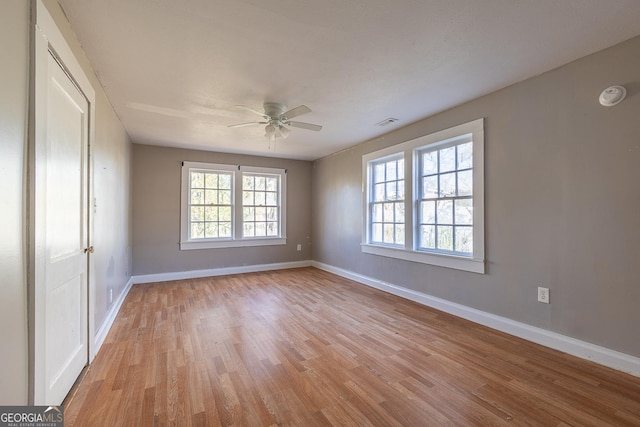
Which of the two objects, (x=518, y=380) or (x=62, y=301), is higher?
(x=62, y=301)

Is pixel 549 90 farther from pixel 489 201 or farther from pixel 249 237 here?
pixel 249 237

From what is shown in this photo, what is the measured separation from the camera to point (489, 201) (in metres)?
3.00

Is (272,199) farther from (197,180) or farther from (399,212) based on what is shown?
(399,212)

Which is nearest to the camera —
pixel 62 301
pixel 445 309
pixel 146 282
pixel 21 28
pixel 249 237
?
pixel 21 28

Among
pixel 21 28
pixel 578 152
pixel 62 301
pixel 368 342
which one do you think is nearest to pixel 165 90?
pixel 21 28

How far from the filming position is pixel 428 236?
3.75m

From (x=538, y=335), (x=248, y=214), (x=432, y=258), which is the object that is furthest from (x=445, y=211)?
(x=248, y=214)

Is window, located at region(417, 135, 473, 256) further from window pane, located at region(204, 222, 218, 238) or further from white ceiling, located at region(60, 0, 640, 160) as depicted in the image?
window pane, located at region(204, 222, 218, 238)

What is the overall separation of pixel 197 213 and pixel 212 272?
3.90ft

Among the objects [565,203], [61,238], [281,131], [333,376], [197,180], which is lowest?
[333,376]

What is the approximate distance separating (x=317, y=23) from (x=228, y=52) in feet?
2.54

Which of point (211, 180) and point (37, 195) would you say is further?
point (211, 180)

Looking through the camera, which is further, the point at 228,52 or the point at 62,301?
the point at 228,52

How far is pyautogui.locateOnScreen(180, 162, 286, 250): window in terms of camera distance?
538 centimetres
